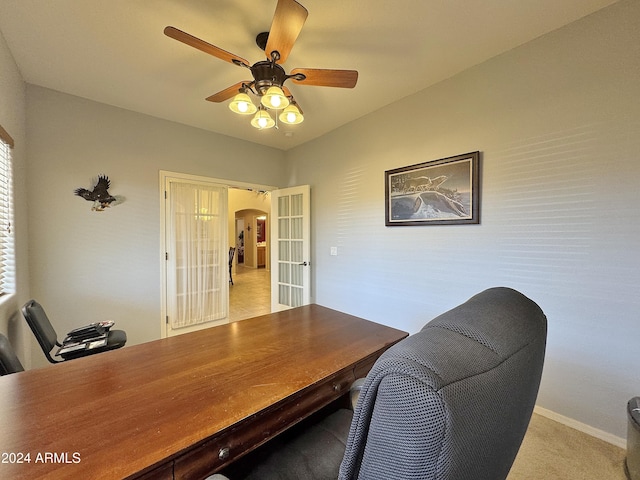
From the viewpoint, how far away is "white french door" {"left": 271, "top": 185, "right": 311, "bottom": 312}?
382 centimetres

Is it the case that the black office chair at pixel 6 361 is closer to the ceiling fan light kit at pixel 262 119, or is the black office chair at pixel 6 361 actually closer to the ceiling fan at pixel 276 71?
the ceiling fan at pixel 276 71

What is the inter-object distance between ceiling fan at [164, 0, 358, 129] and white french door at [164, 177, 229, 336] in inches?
65.5

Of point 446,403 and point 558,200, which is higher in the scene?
point 558,200

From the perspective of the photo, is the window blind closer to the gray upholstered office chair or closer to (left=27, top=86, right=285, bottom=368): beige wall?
(left=27, top=86, right=285, bottom=368): beige wall

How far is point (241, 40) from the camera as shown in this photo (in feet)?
6.15

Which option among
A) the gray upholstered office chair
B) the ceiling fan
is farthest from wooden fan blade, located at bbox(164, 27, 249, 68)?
the gray upholstered office chair

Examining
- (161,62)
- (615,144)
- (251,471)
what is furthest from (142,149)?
(615,144)

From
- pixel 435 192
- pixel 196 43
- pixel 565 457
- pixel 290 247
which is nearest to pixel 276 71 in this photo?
pixel 196 43

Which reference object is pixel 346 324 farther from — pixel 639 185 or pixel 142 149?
pixel 142 149

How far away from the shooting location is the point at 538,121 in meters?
1.94

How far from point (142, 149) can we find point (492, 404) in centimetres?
372

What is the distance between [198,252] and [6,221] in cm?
170

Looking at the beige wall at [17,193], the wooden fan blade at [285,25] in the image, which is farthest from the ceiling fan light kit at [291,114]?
the beige wall at [17,193]

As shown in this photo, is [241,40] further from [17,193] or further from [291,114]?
[17,193]
